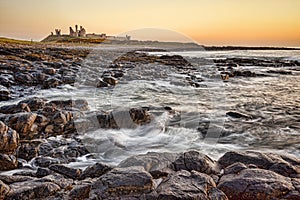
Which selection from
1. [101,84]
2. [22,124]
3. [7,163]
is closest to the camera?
[7,163]

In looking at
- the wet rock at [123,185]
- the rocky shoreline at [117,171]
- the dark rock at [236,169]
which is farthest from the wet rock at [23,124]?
the dark rock at [236,169]

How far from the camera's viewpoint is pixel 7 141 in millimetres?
5184

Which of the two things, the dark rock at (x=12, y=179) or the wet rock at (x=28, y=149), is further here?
the wet rock at (x=28, y=149)

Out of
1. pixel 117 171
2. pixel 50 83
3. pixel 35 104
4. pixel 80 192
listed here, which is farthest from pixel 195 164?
pixel 50 83

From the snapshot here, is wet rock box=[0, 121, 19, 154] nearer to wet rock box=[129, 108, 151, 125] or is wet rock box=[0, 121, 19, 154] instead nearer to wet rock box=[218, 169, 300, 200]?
wet rock box=[129, 108, 151, 125]

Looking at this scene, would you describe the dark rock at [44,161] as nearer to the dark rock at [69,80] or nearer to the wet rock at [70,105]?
the wet rock at [70,105]

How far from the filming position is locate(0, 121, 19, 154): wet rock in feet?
16.8

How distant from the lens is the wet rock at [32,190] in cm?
327

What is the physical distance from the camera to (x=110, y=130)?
6816 mm

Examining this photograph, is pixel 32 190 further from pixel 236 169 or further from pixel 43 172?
pixel 236 169

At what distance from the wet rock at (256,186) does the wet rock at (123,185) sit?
3.23ft

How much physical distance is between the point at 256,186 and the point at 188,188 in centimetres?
84

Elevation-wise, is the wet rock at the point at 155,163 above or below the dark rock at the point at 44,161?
above

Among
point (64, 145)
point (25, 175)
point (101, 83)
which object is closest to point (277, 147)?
point (64, 145)
